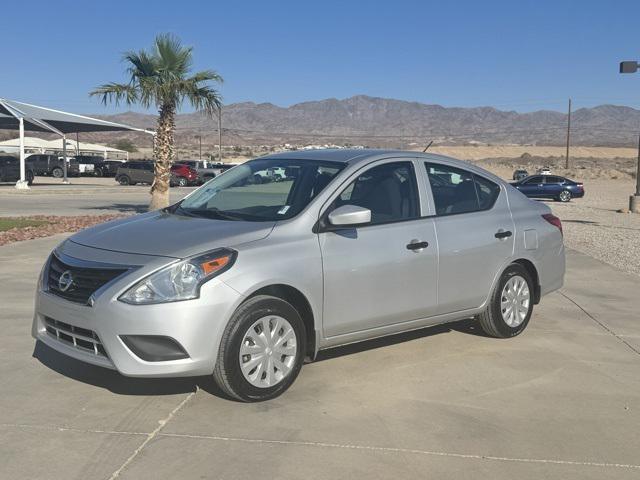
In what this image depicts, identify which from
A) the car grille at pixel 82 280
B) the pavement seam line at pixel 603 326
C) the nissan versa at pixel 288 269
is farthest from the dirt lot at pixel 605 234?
the car grille at pixel 82 280

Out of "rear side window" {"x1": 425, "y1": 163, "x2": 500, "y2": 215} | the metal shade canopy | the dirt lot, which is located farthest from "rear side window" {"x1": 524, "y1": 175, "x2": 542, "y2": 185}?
"rear side window" {"x1": 425, "y1": 163, "x2": 500, "y2": 215}

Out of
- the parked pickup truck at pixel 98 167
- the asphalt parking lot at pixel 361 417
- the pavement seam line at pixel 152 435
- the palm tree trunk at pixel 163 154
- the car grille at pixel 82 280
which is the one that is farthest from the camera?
the parked pickup truck at pixel 98 167

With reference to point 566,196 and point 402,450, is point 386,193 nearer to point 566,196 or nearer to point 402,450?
point 402,450

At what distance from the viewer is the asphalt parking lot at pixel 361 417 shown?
12.7ft

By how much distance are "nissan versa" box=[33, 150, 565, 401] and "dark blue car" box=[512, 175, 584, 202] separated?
30261 mm

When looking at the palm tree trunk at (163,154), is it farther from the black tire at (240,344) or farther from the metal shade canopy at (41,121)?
the black tire at (240,344)

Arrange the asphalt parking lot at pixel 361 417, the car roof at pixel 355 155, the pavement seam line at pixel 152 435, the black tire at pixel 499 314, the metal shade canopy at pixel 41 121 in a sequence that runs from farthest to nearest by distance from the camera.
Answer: the metal shade canopy at pixel 41 121
the black tire at pixel 499 314
the car roof at pixel 355 155
the asphalt parking lot at pixel 361 417
the pavement seam line at pixel 152 435

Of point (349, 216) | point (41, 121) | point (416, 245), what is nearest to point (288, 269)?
point (349, 216)

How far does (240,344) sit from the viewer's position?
15.0 ft

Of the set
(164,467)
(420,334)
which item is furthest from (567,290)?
(164,467)

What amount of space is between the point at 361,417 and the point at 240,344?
0.92 m

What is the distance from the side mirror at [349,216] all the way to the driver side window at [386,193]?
330 millimetres

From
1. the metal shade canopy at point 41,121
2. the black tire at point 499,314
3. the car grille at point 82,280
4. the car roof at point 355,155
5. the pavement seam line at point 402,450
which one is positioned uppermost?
the metal shade canopy at point 41,121

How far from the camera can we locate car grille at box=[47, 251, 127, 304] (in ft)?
14.8
